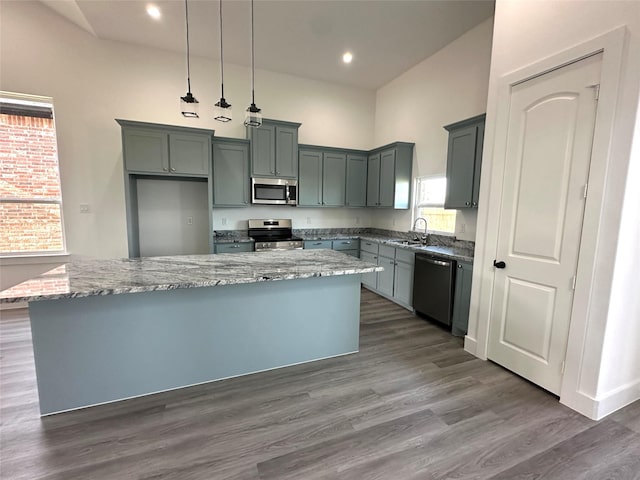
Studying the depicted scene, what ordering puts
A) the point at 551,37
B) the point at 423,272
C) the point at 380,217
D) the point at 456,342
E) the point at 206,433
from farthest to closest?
1. the point at 380,217
2. the point at 423,272
3. the point at 456,342
4. the point at 551,37
5. the point at 206,433

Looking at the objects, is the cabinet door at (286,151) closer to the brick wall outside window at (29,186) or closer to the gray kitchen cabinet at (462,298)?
the gray kitchen cabinet at (462,298)

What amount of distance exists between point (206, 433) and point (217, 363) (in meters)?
0.56

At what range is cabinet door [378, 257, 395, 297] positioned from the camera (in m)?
4.23

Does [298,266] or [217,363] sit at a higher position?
[298,266]

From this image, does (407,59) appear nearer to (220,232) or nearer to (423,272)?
(423,272)

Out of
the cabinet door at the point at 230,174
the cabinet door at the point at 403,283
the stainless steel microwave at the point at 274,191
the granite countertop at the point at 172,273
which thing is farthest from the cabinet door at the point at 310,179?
the granite countertop at the point at 172,273

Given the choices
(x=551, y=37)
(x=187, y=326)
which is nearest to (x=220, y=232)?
(x=187, y=326)

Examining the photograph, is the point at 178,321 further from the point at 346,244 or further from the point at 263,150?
the point at 346,244

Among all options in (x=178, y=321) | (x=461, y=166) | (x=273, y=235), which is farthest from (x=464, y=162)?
(x=178, y=321)

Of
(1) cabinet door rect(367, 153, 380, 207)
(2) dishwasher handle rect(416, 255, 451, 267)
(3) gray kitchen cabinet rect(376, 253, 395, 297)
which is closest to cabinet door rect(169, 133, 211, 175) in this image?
(1) cabinet door rect(367, 153, 380, 207)

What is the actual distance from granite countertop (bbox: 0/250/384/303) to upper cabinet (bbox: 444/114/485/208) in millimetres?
1726

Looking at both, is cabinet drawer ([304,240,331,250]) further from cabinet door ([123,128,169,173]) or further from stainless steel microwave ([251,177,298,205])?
cabinet door ([123,128,169,173])

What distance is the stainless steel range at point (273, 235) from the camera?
440 cm

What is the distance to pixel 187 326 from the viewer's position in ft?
7.04
